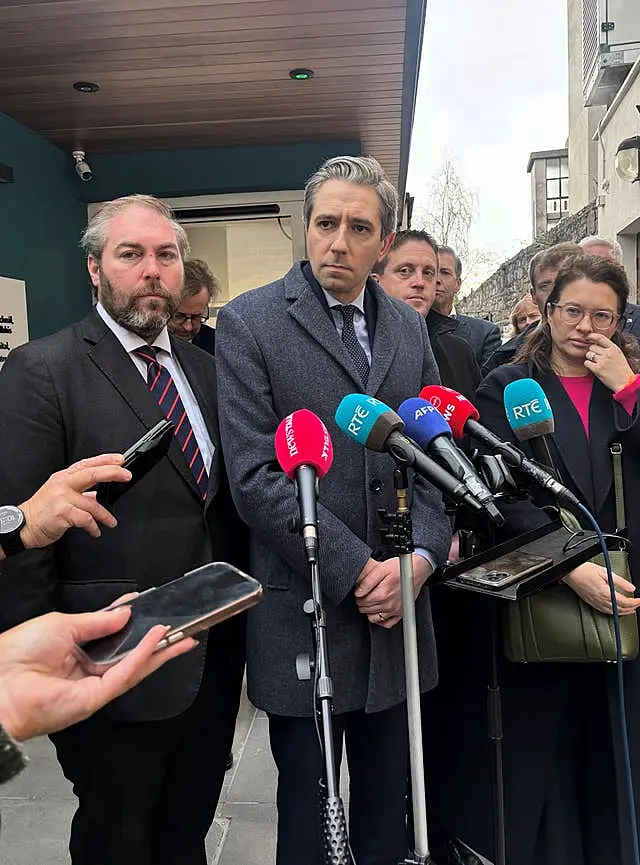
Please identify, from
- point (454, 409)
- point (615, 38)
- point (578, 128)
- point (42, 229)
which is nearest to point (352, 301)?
point (454, 409)

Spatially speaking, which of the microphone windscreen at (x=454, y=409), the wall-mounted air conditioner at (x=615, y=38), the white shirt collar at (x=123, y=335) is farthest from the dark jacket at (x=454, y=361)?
the wall-mounted air conditioner at (x=615, y=38)

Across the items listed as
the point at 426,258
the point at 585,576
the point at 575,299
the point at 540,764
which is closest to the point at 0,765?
the point at 585,576

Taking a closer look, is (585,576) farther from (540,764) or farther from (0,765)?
(0,765)

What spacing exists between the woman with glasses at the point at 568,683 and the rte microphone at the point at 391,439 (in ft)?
2.85

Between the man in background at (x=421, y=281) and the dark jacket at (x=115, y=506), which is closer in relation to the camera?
the dark jacket at (x=115, y=506)

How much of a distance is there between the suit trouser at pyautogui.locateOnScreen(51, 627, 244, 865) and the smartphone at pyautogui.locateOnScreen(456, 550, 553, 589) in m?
0.79

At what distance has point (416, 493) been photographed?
2100mm

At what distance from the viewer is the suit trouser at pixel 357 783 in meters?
1.90

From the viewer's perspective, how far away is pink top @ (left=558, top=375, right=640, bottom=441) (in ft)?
7.23

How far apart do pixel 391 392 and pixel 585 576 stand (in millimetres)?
704

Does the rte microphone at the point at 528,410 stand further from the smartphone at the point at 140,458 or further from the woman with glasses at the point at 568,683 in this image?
the smartphone at the point at 140,458

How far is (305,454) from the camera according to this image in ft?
4.61

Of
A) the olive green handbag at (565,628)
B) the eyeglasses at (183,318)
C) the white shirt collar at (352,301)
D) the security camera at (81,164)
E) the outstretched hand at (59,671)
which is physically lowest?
the olive green handbag at (565,628)

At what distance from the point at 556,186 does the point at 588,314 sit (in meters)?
36.1
